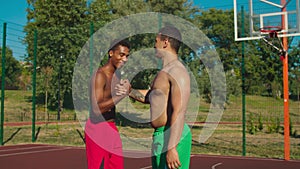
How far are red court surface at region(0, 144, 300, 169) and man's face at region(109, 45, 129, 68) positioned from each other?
3.86m

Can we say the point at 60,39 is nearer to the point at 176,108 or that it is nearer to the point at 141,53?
the point at 141,53

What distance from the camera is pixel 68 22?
21.8m

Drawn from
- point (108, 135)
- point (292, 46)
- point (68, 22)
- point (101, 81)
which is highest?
point (68, 22)

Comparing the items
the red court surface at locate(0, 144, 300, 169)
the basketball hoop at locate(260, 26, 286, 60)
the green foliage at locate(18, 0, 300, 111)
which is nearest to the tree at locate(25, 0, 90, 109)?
the green foliage at locate(18, 0, 300, 111)

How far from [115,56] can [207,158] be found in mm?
5557

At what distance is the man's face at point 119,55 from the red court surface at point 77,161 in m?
3.86

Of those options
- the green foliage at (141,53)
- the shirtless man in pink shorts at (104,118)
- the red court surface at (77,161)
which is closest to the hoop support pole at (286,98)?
the red court surface at (77,161)

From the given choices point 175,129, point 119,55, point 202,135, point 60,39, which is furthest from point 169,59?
point 60,39

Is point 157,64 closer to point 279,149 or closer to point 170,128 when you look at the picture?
point 279,149

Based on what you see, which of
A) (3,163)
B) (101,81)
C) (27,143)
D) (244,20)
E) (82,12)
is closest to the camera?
(101,81)

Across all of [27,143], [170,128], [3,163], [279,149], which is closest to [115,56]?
[170,128]

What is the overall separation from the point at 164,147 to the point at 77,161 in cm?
575

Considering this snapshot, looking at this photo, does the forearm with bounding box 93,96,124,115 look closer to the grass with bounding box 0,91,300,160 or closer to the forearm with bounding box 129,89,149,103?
the forearm with bounding box 129,89,149,103

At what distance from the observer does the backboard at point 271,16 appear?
826 cm
